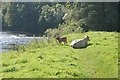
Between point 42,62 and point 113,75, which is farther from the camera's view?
point 42,62

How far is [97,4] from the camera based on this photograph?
56.9m

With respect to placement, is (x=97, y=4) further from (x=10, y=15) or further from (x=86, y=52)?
(x=10, y=15)

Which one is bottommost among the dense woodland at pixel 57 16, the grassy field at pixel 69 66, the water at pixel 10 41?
the water at pixel 10 41

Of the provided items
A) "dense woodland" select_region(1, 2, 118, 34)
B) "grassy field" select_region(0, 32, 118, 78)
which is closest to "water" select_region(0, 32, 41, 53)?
"dense woodland" select_region(1, 2, 118, 34)

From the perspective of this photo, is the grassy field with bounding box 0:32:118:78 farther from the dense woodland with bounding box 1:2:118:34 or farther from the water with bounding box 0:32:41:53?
the dense woodland with bounding box 1:2:118:34

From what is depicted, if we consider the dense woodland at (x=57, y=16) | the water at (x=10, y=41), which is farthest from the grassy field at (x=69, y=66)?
the dense woodland at (x=57, y=16)

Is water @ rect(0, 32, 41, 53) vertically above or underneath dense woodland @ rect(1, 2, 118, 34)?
underneath

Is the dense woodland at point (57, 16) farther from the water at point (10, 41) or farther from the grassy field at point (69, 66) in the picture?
the grassy field at point (69, 66)

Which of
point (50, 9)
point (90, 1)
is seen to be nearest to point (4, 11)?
point (50, 9)

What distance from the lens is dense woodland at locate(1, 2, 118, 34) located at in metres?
56.0

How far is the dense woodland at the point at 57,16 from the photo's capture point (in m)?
56.0

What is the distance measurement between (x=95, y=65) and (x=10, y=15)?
3900 inches

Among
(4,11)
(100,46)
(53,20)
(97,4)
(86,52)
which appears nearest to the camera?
(86,52)

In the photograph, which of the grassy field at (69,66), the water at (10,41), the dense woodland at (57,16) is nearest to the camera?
the grassy field at (69,66)
